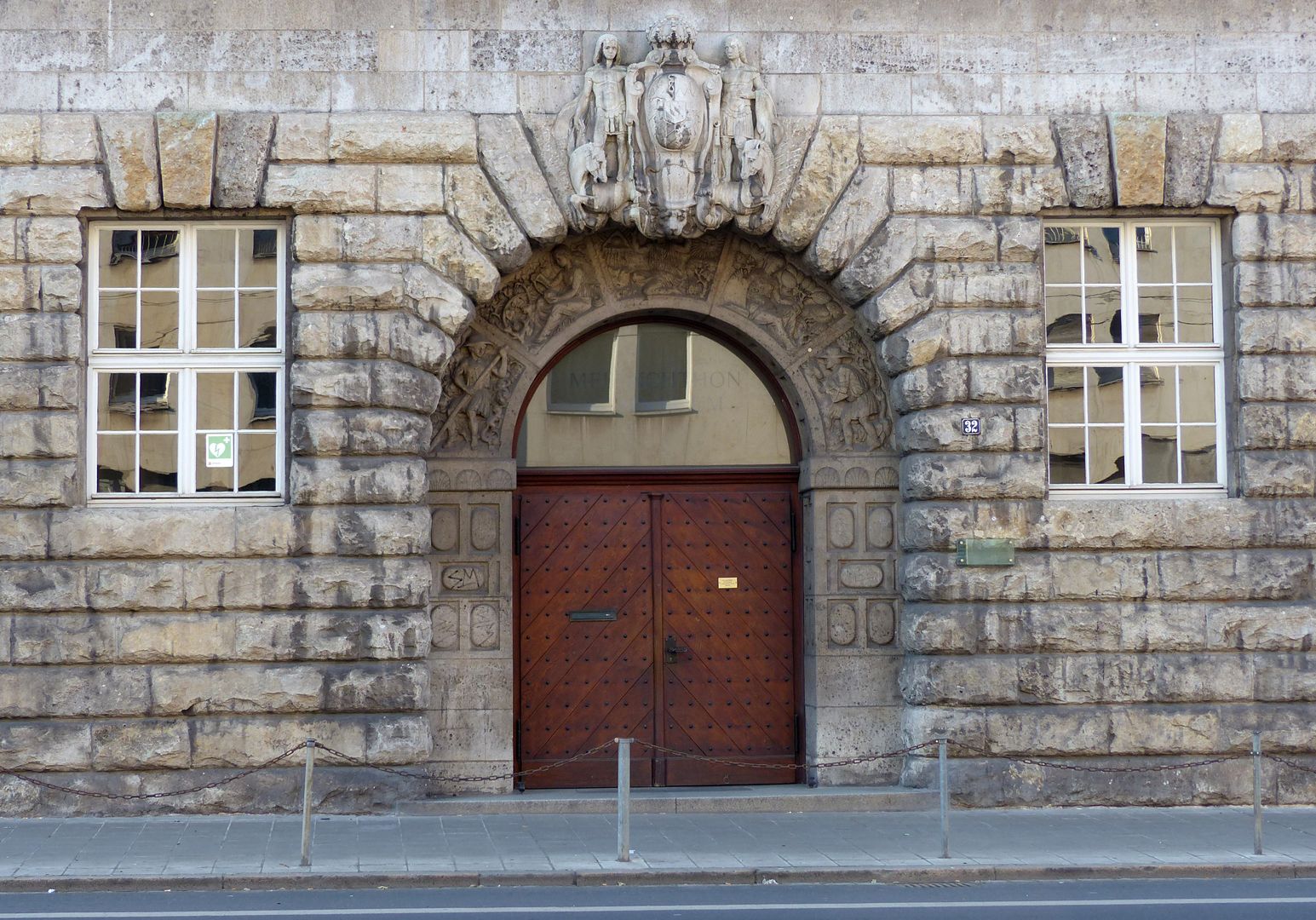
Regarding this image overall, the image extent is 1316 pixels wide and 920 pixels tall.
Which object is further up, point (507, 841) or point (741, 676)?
point (741, 676)

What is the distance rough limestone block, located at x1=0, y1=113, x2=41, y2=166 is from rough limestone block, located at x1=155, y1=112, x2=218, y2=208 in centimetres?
102

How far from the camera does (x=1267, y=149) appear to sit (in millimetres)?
15242

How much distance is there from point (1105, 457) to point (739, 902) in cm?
639

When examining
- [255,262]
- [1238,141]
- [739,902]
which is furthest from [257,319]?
[1238,141]

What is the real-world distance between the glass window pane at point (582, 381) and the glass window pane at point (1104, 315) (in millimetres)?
4330

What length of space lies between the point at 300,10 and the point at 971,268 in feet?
20.1

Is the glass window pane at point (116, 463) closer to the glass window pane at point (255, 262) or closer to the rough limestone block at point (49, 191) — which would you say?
the glass window pane at point (255, 262)

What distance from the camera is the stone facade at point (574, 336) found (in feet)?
46.4

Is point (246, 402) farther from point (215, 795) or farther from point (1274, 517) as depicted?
point (1274, 517)

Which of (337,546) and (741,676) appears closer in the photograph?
(337,546)

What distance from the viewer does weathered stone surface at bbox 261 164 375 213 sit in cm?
1449

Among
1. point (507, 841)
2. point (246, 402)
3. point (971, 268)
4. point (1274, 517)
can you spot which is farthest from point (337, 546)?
point (1274, 517)

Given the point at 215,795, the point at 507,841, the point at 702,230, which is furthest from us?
the point at 702,230

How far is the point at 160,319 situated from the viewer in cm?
1483
